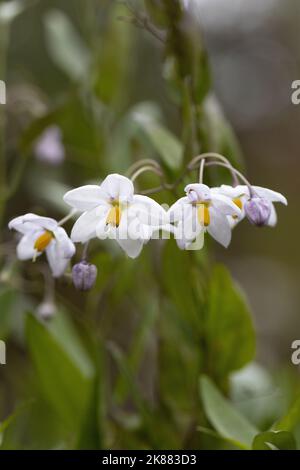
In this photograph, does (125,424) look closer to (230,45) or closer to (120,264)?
(120,264)

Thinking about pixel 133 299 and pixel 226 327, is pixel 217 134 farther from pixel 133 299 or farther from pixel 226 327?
pixel 133 299

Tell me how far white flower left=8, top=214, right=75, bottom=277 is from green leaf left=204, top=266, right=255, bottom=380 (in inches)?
8.6

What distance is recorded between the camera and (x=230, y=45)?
2.64 m

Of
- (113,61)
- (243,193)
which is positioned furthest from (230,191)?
(113,61)

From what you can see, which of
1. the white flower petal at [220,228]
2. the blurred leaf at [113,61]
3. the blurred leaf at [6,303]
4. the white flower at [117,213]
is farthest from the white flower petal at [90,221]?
the blurred leaf at [113,61]

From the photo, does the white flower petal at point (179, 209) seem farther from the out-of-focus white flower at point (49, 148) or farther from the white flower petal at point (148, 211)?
the out-of-focus white flower at point (49, 148)

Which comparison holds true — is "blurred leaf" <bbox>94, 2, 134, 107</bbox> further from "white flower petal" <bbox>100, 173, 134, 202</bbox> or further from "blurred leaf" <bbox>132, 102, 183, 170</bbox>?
"white flower petal" <bbox>100, 173, 134, 202</bbox>

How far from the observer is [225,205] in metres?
0.60

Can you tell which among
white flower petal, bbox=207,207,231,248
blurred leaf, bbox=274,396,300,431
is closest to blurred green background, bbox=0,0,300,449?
blurred leaf, bbox=274,396,300,431

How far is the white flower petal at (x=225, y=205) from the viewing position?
596mm

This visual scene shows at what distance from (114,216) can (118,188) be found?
0.11 feet

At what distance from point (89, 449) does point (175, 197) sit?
0.32m

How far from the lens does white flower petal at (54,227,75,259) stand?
0.63 meters
